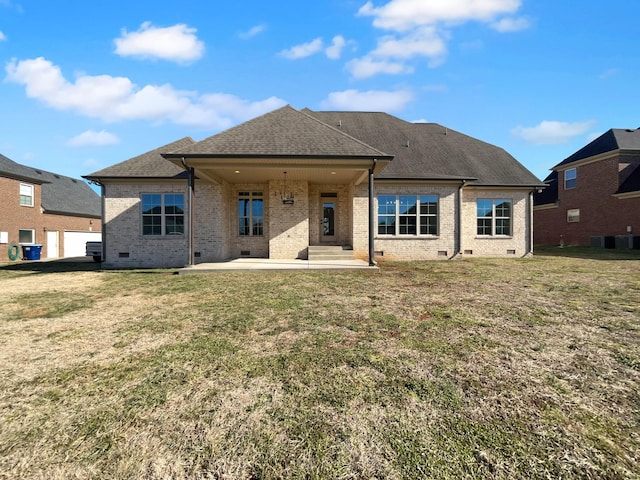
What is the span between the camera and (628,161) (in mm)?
21422

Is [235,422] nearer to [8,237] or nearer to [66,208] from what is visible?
[8,237]

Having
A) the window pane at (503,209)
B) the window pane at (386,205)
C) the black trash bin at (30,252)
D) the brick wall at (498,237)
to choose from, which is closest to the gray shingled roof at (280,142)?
the window pane at (386,205)

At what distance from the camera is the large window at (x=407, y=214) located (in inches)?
571

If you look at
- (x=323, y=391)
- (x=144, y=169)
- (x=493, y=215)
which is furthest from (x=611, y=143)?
(x=144, y=169)

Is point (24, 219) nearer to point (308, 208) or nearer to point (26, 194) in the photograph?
Result: point (26, 194)

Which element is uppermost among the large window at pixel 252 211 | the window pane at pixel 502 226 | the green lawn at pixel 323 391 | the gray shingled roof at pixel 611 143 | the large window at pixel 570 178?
the gray shingled roof at pixel 611 143

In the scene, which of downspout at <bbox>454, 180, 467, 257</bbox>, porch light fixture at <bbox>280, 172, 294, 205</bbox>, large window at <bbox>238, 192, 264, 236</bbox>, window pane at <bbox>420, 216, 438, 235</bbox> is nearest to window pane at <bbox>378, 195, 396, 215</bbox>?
window pane at <bbox>420, 216, 438, 235</bbox>

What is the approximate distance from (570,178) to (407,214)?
1936 centimetres

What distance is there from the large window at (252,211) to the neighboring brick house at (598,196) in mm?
23587

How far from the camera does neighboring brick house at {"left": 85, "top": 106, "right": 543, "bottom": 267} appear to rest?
530 inches

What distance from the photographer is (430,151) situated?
54.7 feet

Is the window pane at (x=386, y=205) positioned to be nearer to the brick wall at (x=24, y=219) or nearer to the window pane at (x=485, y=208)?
the window pane at (x=485, y=208)

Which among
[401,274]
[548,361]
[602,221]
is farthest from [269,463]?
[602,221]

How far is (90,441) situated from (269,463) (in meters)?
1.34
